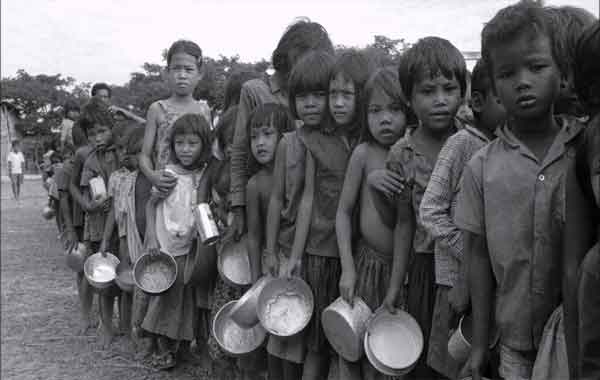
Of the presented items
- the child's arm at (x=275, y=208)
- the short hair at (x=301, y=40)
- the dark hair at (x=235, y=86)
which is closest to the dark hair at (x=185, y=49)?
the dark hair at (x=235, y=86)

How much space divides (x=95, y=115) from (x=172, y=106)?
1347mm

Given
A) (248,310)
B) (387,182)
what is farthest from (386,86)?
(248,310)

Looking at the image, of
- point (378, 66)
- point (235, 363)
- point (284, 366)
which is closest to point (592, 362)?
point (378, 66)

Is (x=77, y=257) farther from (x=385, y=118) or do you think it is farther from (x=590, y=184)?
(x=590, y=184)

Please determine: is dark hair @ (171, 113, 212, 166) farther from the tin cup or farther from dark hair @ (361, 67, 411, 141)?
dark hair @ (361, 67, 411, 141)

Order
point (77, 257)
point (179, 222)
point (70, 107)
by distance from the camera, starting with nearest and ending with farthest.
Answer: point (179, 222) → point (77, 257) → point (70, 107)

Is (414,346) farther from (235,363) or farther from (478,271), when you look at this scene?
(235,363)

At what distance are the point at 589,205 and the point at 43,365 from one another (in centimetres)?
390

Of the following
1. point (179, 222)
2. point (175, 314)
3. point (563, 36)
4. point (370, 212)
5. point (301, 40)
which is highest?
point (301, 40)

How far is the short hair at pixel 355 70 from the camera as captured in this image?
8.75ft

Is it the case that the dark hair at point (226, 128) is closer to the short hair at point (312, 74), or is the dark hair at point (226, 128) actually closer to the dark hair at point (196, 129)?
the dark hair at point (196, 129)

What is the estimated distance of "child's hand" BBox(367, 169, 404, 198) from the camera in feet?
7.63

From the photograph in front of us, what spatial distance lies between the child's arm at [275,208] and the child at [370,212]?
16.3 inches

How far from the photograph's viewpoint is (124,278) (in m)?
4.54
